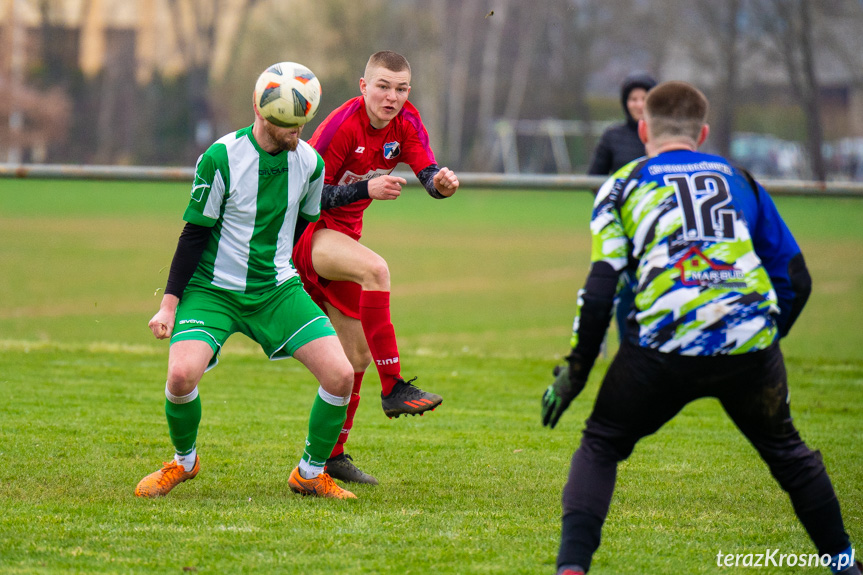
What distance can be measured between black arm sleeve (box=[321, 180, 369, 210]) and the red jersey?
0.14 m

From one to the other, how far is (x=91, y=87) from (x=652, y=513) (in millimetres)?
46518

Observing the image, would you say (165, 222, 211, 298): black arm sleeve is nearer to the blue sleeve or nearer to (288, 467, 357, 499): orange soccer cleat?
(288, 467, 357, 499): orange soccer cleat

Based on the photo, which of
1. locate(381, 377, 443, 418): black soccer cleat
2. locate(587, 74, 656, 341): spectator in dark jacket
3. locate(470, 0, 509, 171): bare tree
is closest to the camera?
locate(381, 377, 443, 418): black soccer cleat

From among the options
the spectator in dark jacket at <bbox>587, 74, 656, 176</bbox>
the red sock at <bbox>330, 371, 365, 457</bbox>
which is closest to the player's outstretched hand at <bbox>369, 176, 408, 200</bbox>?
the red sock at <bbox>330, 371, 365, 457</bbox>

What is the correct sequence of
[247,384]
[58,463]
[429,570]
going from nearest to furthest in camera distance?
[429,570] → [58,463] → [247,384]

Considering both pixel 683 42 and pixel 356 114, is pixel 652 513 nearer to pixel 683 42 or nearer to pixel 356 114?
pixel 356 114

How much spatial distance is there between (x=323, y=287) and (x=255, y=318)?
0.81 metres

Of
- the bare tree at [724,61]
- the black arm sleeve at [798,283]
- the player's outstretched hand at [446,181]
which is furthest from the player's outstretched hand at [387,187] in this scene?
the bare tree at [724,61]

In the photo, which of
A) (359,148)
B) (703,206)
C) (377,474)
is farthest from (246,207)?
(703,206)

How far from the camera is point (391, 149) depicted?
513 centimetres

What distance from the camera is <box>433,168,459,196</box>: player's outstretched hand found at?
479 cm

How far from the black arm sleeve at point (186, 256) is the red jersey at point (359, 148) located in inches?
34.7

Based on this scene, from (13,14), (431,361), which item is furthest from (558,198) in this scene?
(431,361)

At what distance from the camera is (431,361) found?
8742 millimetres
